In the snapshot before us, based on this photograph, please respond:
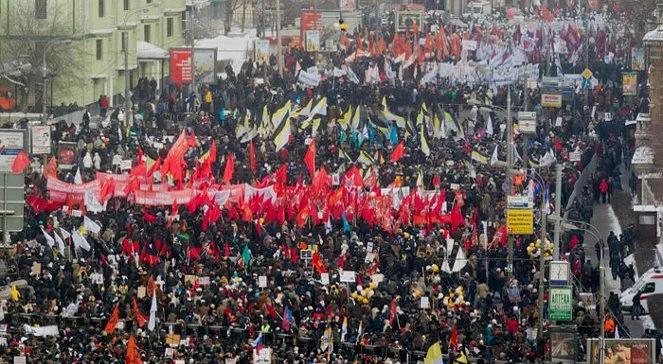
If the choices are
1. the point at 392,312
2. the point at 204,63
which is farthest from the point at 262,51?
the point at 392,312

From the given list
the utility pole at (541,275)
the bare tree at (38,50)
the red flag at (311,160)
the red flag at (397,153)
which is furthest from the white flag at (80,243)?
the bare tree at (38,50)

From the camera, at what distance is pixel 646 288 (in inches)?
2315

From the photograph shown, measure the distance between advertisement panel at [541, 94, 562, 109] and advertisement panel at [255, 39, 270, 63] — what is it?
14.2 metres

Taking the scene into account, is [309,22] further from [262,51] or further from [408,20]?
[262,51]

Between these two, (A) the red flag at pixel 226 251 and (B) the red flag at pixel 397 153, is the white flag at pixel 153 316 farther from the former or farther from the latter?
(B) the red flag at pixel 397 153

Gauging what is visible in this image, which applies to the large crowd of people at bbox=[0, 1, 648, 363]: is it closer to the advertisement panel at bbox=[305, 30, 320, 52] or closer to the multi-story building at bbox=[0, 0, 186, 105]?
the multi-story building at bbox=[0, 0, 186, 105]

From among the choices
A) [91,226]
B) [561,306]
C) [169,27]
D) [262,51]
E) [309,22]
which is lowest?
[561,306]

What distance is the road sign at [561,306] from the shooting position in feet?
174

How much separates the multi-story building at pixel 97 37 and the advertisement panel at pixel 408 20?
10652 mm

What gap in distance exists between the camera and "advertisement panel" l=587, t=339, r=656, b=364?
5012cm

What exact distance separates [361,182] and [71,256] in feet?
30.2

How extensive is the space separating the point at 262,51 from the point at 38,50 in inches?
474

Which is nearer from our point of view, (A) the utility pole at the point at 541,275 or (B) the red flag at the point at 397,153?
(A) the utility pole at the point at 541,275

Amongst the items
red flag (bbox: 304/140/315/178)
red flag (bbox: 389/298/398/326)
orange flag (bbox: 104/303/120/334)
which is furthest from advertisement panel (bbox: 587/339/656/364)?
red flag (bbox: 304/140/315/178)
